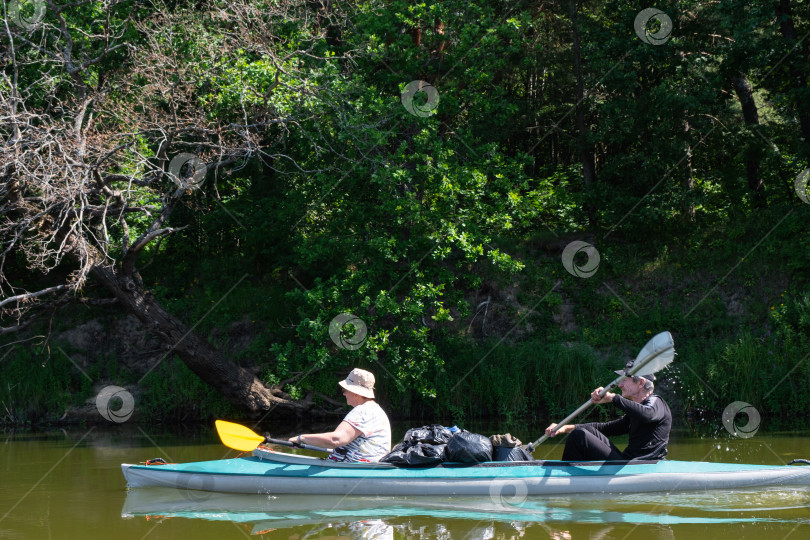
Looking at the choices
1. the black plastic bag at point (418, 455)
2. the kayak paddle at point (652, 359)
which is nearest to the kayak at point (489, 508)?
the black plastic bag at point (418, 455)

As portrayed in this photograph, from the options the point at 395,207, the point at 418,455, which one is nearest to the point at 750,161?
the point at 395,207

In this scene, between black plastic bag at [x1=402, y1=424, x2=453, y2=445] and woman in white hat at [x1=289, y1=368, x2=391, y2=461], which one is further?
black plastic bag at [x1=402, y1=424, x2=453, y2=445]

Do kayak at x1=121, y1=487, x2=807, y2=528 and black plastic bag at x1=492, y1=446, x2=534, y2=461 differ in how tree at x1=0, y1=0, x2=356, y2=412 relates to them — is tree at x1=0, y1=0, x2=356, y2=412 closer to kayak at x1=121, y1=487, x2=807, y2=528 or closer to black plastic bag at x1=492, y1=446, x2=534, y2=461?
kayak at x1=121, y1=487, x2=807, y2=528

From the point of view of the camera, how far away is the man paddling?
7.25m

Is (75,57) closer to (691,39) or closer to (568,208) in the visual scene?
(568,208)

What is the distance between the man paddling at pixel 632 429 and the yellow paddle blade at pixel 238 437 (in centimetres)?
306

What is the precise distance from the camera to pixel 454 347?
14.1 m

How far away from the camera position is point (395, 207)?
1227 cm

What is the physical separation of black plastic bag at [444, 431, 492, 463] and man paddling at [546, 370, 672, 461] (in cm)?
63

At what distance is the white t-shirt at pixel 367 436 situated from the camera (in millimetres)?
7590

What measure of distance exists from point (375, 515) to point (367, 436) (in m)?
0.81

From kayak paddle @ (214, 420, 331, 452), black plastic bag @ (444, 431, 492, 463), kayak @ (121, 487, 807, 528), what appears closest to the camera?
kayak @ (121, 487, 807, 528)

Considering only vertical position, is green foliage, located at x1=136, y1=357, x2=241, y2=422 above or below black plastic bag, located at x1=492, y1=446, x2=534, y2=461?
below

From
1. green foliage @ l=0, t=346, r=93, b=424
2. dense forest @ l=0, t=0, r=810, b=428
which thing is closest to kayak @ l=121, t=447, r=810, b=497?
dense forest @ l=0, t=0, r=810, b=428
